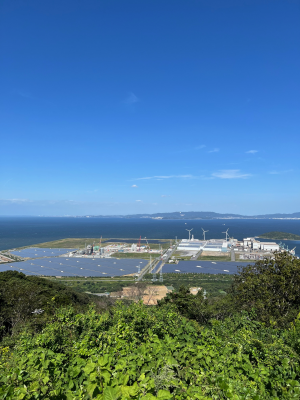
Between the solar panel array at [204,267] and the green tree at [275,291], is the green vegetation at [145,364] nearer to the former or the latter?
the green tree at [275,291]

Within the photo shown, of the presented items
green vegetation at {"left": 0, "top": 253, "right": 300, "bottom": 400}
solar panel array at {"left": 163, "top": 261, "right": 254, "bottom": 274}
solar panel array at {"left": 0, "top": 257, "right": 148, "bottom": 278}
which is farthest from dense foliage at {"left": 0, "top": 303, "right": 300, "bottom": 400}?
solar panel array at {"left": 163, "top": 261, "right": 254, "bottom": 274}

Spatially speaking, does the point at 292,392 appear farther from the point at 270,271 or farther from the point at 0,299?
the point at 0,299

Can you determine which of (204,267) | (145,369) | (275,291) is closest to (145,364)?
(145,369)

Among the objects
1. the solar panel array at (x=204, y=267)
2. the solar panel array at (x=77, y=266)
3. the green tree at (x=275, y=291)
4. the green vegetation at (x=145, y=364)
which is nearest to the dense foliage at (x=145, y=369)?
the green vegetation at (x=145, y=364)

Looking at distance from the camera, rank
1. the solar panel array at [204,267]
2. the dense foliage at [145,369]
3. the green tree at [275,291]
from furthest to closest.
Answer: the solar panel array at [204,267], the green tree at [275,291], the dense foliage at [145,369]

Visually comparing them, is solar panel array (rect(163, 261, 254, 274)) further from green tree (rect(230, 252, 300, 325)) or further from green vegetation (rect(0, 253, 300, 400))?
green vegetation (rect(0, 253, 300, 400))

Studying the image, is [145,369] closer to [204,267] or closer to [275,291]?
[275,291]

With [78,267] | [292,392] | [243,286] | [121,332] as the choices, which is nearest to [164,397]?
[292,392]
